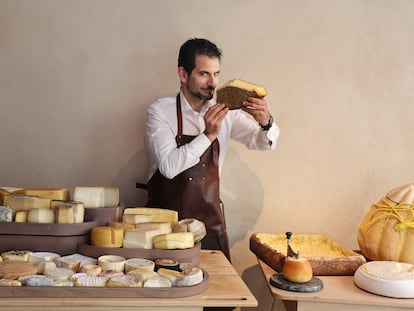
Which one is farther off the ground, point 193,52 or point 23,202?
point 193,52

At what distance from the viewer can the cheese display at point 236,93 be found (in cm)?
251

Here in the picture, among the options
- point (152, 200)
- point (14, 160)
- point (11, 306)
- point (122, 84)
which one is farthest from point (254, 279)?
point (11, 306)

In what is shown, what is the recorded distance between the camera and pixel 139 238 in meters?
1.72

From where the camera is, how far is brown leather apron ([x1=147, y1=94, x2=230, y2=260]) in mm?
2641

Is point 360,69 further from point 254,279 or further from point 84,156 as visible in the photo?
point 84,156

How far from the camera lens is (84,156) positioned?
309 centimetres

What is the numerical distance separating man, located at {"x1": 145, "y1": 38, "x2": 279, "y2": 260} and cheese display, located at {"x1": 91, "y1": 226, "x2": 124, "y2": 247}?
83 cm

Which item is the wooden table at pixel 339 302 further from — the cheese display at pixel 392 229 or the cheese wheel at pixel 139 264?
the cheese wheel at pixel 139 264

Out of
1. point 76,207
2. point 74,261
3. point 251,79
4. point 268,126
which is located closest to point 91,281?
point 74,261

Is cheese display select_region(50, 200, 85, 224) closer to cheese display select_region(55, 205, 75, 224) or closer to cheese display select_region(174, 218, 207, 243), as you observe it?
cheese display select_region(55, 205, 75, 224)

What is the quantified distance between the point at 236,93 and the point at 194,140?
1.09 feet

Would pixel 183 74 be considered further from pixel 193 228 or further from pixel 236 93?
pixel 193 228

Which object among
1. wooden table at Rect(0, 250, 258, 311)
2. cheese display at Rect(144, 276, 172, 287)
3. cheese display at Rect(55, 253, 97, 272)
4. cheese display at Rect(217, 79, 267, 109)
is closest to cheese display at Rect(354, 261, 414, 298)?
wooden table at Rect(0, 250, 258, 311)

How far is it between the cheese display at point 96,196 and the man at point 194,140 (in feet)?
1.86
